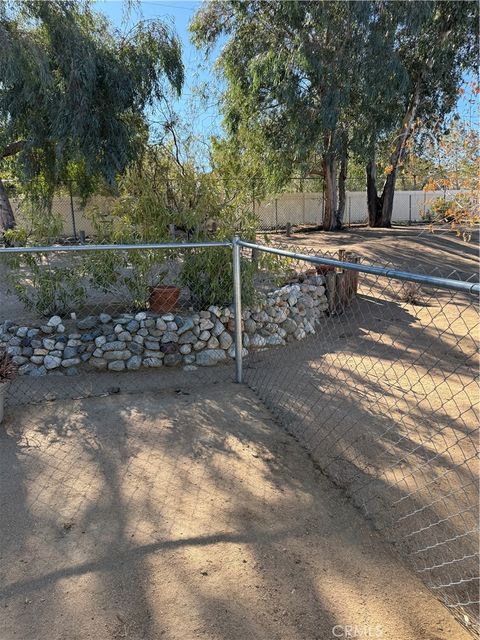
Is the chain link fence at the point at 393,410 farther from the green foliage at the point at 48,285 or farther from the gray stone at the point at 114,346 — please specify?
the green foliage at the point at 48,285

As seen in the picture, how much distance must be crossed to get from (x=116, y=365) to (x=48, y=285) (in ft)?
4.45

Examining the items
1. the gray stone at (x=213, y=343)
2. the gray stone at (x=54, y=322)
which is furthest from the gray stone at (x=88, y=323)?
the gray stone at (x=213, y=343)

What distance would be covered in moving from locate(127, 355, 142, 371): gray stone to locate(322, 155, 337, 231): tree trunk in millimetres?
12594

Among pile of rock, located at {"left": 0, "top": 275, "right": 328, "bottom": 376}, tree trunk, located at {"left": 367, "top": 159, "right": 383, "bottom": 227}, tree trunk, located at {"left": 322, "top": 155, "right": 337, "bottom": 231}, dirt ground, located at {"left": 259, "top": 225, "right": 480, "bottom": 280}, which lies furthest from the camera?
tree trunk, located at {"left": 367, "top": 159, "right": 383, "bottom": 227}

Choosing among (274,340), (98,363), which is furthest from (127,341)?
(274,340)

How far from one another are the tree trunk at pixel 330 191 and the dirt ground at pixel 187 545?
14.1 metres

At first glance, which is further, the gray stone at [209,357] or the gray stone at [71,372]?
the gray stone at [209,357]

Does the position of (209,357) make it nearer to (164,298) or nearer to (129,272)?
(164,298)

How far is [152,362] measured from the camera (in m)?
4.97

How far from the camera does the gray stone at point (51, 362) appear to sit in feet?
15.7

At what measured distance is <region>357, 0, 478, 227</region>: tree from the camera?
41.3 feet

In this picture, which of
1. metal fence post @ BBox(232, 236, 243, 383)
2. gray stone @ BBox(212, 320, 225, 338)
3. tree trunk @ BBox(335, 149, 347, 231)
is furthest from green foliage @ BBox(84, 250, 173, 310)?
tree trunk @ BBox(335, 149, 347, 231)

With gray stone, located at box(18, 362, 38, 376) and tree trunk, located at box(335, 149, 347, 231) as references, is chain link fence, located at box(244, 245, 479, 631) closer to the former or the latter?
gray stone, located at box(18, 362, 38, 376)

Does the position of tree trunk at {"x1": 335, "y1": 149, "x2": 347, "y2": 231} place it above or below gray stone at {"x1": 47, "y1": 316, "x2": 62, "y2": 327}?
above
